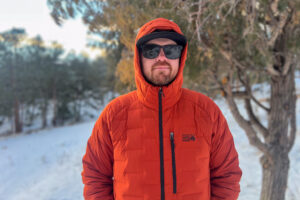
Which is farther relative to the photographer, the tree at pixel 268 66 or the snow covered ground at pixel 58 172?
the snow covered ground at pixel 58 172

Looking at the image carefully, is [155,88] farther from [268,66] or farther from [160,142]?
[268,66]

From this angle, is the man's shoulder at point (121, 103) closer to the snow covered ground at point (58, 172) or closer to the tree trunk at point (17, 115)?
the snow covered ground at point (58, 172)

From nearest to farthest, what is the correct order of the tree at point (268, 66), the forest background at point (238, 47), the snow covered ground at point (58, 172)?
the forest background at point (238, 47)
the tree at point (268, 66)
the snow covered ground at point (58, 172)

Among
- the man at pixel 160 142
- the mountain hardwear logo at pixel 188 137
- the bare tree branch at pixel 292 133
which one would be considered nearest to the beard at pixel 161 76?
the man at pixel 160 142

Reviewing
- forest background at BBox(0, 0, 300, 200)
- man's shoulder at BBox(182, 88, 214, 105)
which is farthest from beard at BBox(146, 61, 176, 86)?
forest background at BBox(0, 0, 300, 200)

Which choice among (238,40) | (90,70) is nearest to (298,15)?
(238,40)

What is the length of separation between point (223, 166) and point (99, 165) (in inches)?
33.1

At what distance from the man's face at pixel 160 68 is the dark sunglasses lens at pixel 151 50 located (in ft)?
0.07

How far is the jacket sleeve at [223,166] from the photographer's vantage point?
4.26 ft

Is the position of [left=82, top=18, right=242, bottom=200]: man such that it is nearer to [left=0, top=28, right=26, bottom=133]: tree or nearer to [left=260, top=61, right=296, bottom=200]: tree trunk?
[left=260, top=61, right=296, bottom=200]: tree trunk

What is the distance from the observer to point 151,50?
1308mm

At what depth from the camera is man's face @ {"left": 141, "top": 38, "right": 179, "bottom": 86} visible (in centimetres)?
130

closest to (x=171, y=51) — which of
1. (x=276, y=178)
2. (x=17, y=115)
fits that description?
(x=276, y=178)

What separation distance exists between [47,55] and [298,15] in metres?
20.1
